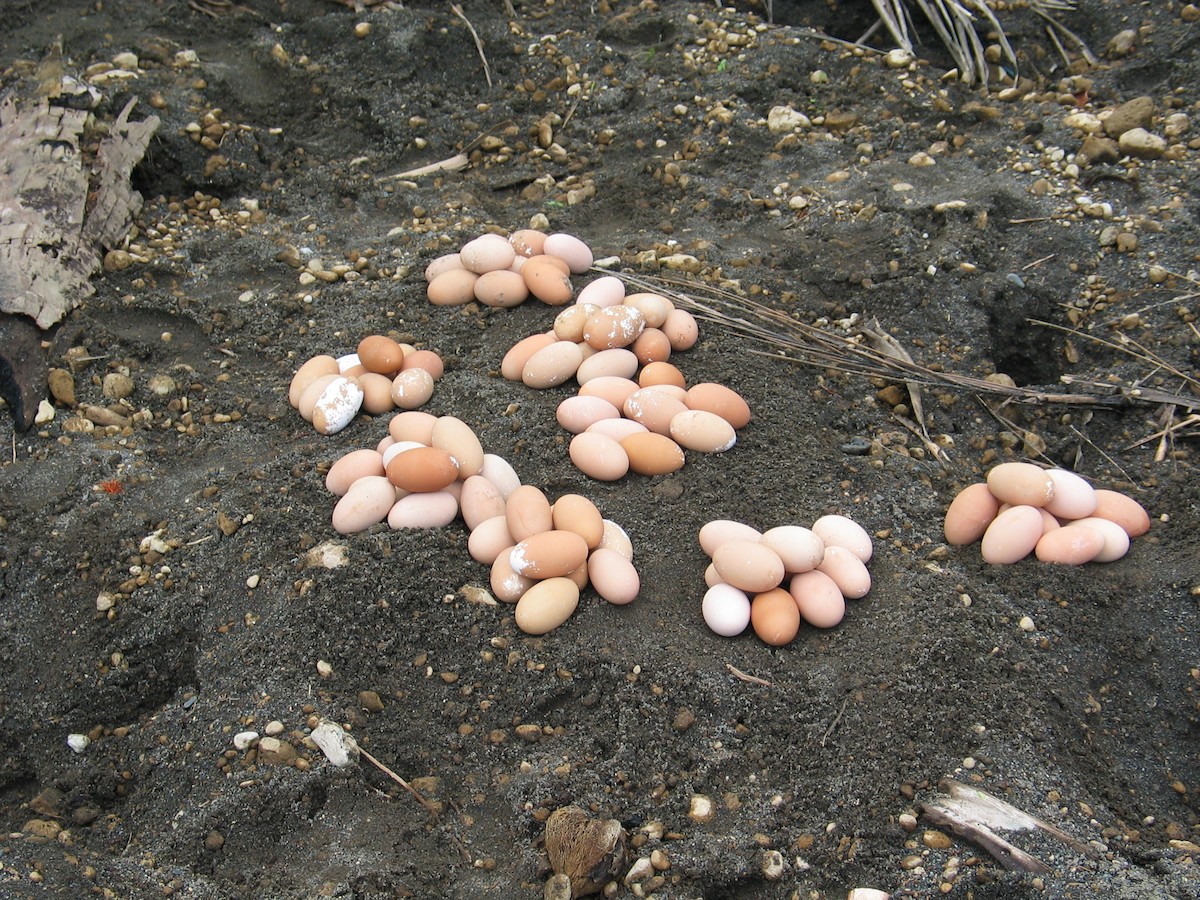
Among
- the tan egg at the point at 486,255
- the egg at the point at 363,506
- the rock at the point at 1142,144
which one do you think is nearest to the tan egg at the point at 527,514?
the egg at the point at 363,506

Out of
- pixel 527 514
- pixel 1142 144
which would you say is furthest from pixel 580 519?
pixel 1142 144

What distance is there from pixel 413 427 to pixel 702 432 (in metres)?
0.76

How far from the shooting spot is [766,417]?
2766 millimetres

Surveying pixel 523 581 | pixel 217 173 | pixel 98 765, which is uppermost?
pixel 217 173

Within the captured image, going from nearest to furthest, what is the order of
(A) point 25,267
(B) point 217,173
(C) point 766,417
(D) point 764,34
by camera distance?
1. (C) point 766,417
2. (A) point 25,267
3. (B) point 217,173
4. (D) point 764,34

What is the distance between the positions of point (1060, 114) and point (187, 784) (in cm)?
374

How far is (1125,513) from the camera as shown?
2.46 metres

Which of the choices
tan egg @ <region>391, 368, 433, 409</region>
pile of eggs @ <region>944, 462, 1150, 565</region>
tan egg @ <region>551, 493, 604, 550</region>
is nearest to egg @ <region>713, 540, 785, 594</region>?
tan egg @ <region>551, 493, 604, 550</region>

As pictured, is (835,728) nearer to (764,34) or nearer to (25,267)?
(25,267)

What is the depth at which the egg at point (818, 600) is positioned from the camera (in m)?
2.24

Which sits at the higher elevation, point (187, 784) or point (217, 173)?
point (217, 173)

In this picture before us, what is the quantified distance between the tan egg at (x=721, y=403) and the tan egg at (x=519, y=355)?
1.54 feet

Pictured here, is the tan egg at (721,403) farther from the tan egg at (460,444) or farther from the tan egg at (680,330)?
the tan egg at (460,444)

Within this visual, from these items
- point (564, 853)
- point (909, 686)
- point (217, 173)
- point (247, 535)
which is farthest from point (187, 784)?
point (217, 173)
